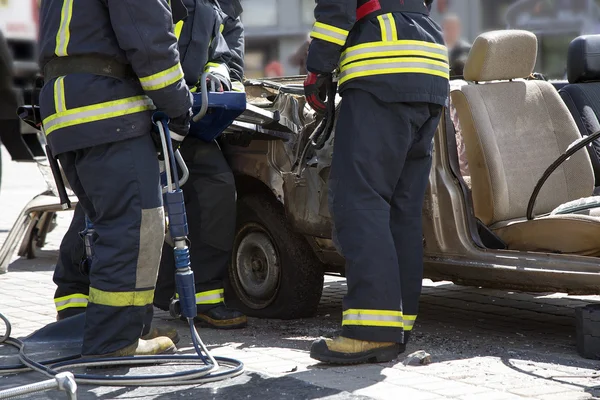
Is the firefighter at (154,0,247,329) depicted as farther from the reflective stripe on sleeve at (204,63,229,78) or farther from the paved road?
the paved road

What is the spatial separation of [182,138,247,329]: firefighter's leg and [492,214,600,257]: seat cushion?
137cm

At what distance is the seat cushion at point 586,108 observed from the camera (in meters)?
6.04

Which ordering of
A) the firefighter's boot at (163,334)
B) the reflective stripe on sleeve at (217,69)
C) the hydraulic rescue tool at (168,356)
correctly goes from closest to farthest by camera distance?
the hydraulic rescue tool at (168,356) < the firefighter's boot at (163,334) < the reflective stripe on sleeve at (217,69)

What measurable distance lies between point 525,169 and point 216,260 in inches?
62.9

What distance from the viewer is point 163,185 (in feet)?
16.2

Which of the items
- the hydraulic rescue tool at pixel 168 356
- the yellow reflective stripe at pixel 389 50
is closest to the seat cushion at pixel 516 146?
the yellow reflective stripe at pixel 389 50

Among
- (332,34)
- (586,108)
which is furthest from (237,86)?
(586,108)

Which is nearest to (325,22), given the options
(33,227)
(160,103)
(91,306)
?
(160,103)

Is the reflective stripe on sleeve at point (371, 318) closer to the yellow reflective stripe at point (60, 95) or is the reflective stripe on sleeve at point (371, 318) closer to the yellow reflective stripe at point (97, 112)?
the yellow reflective stripe at point (97, 112)

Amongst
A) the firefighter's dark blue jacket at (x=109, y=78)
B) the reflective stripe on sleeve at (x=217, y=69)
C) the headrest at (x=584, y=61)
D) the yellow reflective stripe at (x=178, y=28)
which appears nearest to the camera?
the firefighter's dark blue jacket at (x=109, y=78)

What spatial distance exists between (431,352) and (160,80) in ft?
5.40

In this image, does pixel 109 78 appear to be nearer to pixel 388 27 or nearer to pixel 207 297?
pixel 388 27

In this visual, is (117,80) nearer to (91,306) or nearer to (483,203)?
(91,306)

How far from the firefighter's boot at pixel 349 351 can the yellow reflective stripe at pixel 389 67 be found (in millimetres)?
1076
